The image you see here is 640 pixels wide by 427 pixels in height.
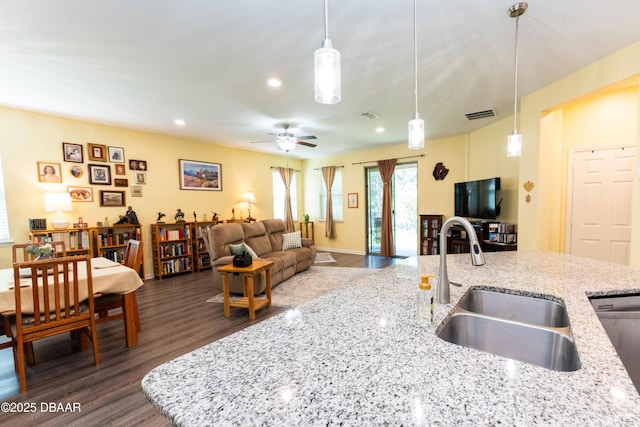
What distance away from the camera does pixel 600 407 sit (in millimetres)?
607

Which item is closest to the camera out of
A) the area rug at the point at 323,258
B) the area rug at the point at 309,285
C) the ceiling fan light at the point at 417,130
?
the ceiling fan light at the point at 417,130

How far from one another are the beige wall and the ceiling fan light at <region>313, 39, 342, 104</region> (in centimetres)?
480

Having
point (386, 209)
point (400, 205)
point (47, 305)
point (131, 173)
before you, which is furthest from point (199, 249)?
point (400, 205)

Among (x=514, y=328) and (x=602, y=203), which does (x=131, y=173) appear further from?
(x=602, y=203)

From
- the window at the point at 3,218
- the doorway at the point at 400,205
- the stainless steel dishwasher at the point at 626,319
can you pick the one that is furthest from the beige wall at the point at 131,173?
the stainless steel dishwasher at the point at 626,319

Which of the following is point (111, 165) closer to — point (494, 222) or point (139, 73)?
point (139, 73)

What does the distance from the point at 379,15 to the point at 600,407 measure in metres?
2.29

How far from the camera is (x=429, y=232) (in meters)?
5.71

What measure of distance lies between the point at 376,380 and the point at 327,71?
3.65 ft

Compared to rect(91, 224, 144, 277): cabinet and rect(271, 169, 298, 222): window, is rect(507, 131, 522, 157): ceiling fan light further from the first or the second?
rect(271, 169, 298, 222): window

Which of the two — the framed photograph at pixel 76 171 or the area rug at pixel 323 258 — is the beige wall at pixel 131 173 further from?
the area rug at pixel 323 258

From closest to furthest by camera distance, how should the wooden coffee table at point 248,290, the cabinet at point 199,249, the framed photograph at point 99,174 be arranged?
the wooden coffee table at point 248,290, the framed photograph at point 99,174, the cabinet at point 199,249

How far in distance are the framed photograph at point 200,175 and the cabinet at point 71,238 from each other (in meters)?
1.73

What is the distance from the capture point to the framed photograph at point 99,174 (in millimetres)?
4320
